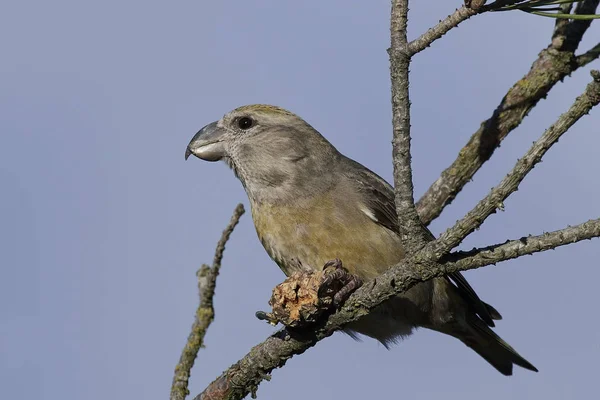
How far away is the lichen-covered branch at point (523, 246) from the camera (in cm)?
332

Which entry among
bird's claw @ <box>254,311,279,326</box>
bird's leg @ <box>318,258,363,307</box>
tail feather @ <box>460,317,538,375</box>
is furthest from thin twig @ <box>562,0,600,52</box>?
bird's claw @ <box>254,311,279,326</box>

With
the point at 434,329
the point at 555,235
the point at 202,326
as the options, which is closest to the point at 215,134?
the point at 202,326

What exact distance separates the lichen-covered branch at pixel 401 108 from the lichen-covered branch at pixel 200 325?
1717mm

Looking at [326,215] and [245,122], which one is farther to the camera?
[245,122]

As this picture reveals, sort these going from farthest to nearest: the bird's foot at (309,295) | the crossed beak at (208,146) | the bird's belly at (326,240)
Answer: the crossed beak at (208,146), the bird's belly at (326,240), the bird's foot at (309,295)

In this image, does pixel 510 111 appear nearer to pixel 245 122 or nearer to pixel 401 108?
pixel 245 122

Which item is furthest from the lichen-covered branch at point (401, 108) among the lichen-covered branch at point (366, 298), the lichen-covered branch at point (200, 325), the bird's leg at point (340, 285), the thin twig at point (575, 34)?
the thin twig at point (575, 34)

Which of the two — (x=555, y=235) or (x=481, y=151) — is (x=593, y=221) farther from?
(x=481, y=151)

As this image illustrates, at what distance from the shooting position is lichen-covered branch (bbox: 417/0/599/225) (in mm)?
6168

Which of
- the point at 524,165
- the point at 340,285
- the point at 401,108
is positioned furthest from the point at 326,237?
the point at 524,165

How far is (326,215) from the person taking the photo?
583 centimetres

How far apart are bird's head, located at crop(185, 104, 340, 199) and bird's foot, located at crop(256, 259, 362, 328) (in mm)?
1777

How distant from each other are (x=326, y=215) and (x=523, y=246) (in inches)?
96.7

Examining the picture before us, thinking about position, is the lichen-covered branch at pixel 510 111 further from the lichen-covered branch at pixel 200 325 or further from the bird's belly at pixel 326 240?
the lichen-covered branch at pixel 200 325
